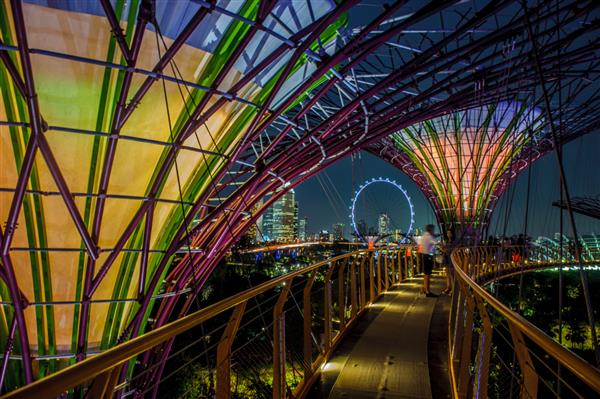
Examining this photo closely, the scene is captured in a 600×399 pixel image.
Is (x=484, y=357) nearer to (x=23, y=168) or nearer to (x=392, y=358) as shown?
(x=392, y=358)

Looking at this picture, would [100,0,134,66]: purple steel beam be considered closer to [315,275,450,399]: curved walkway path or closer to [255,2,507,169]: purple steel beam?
[255,2,507,169]: purple steel beam

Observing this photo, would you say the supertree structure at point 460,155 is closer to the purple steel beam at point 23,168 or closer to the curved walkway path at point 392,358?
the curved walkway path at point 392,358

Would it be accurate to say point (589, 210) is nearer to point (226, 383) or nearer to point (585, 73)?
point (585, 73)

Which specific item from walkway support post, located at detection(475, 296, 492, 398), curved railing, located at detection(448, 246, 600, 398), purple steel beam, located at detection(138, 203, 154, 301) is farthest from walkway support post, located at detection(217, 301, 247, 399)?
purple steel beam, located at detection(138, 203, 154, 301)

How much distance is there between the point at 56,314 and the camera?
26.2ft

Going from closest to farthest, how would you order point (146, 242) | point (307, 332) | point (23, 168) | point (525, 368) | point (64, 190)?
point (525, 368) < point (307, 332) < point (23, 168) < point (64, 190) < point (146, 242)

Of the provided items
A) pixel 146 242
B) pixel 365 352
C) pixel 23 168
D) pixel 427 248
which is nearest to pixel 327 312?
pixel 365 352

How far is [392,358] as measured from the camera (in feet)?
18.7

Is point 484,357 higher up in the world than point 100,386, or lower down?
lower down

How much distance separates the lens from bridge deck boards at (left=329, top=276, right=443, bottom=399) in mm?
4617

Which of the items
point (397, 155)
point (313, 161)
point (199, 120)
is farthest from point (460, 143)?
point (199, 120)

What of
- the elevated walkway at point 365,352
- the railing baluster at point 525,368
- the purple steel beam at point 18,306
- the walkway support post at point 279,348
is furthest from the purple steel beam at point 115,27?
the railing baluster at point 525,368

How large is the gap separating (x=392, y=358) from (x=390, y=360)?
3.6 inches

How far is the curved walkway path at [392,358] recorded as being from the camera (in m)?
4.66
